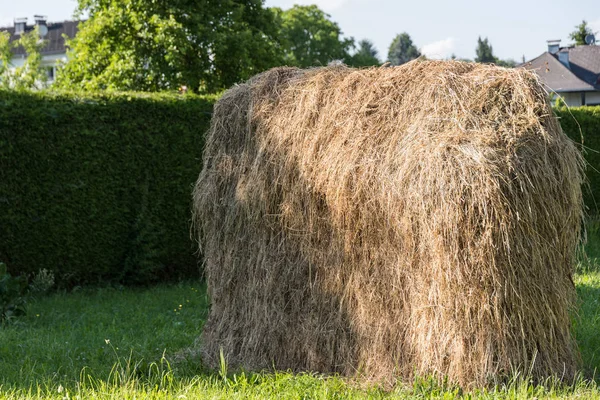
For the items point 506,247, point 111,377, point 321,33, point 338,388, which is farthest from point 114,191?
point 321,33

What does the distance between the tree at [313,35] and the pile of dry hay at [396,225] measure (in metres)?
35.9

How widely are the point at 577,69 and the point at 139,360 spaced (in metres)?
40.8

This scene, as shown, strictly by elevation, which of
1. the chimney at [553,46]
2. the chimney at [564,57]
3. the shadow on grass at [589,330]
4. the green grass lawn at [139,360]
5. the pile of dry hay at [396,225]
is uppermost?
the chimney at [553,46]

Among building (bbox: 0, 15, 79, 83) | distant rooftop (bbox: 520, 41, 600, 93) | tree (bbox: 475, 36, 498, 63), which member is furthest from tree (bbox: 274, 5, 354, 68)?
tree (bbox: 475, 36, 498, 63)

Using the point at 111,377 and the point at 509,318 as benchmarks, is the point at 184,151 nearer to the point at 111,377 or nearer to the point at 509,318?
the point at 111,377

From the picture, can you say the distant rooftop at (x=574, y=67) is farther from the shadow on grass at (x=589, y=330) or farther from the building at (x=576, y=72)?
the shadow on grass at (x=589, y=330)

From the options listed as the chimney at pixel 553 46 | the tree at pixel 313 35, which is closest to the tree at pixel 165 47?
the tree at pixel 313 35

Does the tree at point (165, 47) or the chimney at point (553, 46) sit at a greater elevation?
the chimney at point (553, 46)

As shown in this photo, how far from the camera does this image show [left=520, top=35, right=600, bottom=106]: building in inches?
1499

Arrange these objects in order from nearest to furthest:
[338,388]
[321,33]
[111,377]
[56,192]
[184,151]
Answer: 1. [338,388]
2. [111,377]
3. [56,192]
4. [184,151]
5. [321,33]

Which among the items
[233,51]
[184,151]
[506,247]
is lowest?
[506,247]

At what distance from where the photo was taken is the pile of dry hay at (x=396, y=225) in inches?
161

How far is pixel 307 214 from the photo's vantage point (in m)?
4.91

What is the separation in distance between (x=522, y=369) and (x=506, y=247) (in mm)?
764
